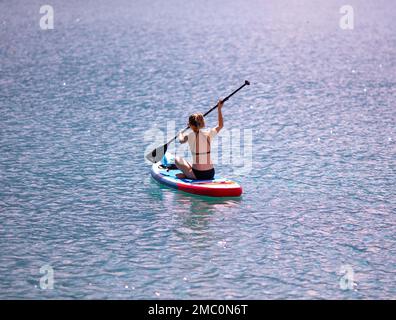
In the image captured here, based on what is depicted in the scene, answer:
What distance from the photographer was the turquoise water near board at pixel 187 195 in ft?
37.5

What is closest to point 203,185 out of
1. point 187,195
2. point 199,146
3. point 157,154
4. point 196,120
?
point 187,195

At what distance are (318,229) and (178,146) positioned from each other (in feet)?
20.5

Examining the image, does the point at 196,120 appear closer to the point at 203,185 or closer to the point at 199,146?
the point at 199,146

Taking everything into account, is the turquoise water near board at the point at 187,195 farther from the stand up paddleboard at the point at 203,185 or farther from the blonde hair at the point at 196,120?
the blonde hair at the point at 196,120

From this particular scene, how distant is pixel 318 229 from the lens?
13.2m

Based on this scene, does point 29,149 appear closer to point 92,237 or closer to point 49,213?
point 49,213

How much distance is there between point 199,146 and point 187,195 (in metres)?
0.93

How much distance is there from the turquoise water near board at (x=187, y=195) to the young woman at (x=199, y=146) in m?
0.57

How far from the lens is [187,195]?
48.4 feet

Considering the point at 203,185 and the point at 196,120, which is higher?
the point at 196,120

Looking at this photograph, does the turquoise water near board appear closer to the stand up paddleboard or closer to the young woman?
the stand up paddleboard

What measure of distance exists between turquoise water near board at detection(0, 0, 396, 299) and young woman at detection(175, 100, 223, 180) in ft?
1.88

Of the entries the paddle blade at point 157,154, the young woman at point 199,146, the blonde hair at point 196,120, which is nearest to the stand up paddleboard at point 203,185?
the young woman at point 199,146

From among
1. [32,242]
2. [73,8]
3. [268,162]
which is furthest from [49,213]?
[73,8]
